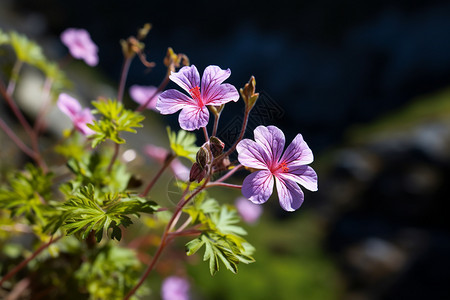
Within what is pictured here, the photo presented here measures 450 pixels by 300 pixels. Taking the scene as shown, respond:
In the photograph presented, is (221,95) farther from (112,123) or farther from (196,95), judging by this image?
(112,123)

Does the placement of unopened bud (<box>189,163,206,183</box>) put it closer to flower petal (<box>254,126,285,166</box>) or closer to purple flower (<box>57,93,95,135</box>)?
flower petal (<box>254,126,285,166</box>)

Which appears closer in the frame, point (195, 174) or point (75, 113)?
point (195, 174)

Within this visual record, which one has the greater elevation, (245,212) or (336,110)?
(336,110)

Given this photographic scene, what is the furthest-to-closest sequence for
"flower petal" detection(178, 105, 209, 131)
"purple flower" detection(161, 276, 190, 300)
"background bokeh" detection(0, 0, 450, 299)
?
"background bokeh" detection(0, 0, 450, 299), "purple flower" detection(161, 276, 190, 300), "flower petal" detection(178, 105, 209, 131)

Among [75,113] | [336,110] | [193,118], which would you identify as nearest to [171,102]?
[193,118]

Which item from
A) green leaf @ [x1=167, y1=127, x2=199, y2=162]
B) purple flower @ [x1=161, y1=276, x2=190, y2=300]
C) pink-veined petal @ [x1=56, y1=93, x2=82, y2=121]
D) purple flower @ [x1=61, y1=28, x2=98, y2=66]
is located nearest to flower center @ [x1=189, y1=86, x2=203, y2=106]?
green leaf @ [x1=167, y1=127, x2=199, y2=162]

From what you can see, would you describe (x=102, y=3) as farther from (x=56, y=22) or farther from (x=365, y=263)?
(x=365, y=263)

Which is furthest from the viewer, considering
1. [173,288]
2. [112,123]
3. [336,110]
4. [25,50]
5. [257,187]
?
[336,110]
